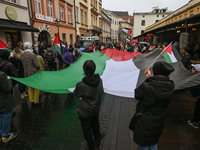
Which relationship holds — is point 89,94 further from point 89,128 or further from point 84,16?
point 84,16

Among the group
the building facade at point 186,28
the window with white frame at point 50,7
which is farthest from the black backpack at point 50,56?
the window with white frame at point 50,7

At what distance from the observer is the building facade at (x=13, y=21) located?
10891mm

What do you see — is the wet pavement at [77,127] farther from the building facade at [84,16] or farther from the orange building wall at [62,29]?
the building facade at [84,16]

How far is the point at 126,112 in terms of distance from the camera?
4559 millimetres

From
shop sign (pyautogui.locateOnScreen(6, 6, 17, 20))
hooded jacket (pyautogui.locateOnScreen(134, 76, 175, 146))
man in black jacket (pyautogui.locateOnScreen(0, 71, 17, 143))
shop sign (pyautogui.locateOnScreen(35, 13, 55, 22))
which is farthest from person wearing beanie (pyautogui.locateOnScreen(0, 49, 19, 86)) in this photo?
shop sign (pyautogui.locateOnScreen(35, 13, 55, 22))

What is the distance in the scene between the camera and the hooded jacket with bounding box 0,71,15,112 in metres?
2.76

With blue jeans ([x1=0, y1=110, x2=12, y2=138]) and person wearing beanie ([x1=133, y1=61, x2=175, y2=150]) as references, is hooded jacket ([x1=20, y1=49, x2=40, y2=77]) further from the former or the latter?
person wearing beanie ([x1=133, y1=61, x2=175, y2=150])

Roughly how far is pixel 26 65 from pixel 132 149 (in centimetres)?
401

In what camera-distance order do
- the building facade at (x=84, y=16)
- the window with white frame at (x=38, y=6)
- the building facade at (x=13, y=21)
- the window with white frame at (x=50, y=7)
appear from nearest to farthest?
1. the building facade at (x=13, y=21)
2. the window with white frame at (x=38, y=6)
3. the window with white frame at (x=50, y=7)
4. the building facade at (x=84, y=16)

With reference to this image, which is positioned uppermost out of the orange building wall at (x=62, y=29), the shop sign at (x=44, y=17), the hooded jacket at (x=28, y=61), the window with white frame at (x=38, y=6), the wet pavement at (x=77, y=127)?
the window with white frame at (x=38, y=6)

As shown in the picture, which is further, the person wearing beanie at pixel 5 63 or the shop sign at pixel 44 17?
the shop sign at pixel 44 17

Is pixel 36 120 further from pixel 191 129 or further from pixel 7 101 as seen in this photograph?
pixel 191 129

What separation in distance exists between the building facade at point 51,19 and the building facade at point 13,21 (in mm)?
1120

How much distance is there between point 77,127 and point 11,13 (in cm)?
1227
